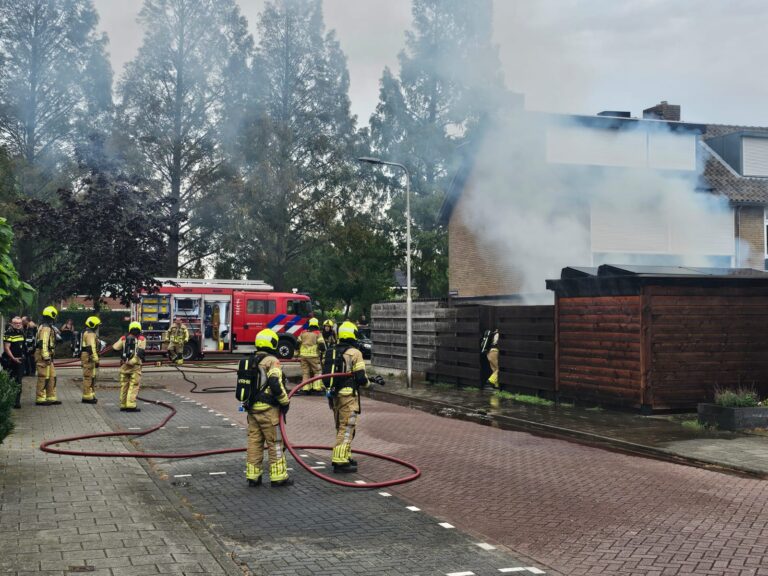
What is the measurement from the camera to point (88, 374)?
49.3 feet

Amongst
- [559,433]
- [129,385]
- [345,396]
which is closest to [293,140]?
[129,385]

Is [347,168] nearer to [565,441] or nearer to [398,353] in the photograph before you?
[398,353]

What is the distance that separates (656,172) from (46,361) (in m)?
18.5

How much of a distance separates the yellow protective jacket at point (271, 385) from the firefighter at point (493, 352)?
1004 cm

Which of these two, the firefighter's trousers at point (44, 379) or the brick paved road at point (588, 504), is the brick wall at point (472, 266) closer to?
the brick paved road at point (588, 504)

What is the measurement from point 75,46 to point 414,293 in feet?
72.6

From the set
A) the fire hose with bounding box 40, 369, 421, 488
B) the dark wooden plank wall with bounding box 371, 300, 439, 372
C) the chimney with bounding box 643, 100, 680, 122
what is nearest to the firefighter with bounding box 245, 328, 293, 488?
the fire hose with bounding box 40, 369, 421, 488

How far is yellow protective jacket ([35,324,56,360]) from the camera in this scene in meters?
14.1

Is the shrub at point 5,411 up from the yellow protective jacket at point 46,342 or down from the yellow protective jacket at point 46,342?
down

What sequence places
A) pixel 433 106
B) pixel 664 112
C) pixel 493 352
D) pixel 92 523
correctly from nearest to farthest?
pixel 92 523
pixel 493 352
pixel 664 112
pixel 433 106

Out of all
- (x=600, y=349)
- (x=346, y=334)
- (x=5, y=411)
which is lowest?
(x=5, y=411)

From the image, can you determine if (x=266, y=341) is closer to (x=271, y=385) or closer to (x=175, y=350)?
(x=271, y=385)

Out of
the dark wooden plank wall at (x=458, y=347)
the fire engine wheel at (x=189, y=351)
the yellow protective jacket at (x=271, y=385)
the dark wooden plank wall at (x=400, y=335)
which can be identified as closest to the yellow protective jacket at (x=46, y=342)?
the yellow protective jacket at (x=271, y=385)

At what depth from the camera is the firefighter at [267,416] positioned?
8031 mm
